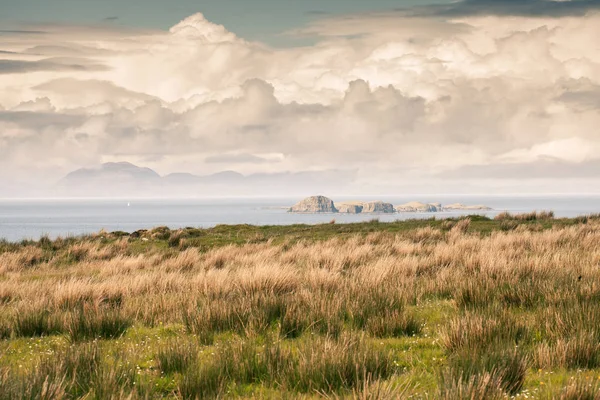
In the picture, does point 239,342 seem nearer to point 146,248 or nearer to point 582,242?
point 582,242

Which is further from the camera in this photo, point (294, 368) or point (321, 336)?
point (321, 336)

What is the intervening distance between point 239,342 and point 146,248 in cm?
2211

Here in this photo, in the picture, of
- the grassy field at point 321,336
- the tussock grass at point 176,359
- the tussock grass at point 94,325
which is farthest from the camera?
the tussock grass at point 94,325

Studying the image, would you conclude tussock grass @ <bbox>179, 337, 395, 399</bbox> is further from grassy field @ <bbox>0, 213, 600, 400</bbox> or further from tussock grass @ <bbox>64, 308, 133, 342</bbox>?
tussock grass @ <bbox>64, 308, 133, 342</bbox>

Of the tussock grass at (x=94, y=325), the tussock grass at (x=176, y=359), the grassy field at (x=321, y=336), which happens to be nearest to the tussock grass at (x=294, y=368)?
the grassy field at (x=321, y=336)

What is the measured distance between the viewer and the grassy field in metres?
5.13

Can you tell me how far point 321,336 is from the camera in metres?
7.04

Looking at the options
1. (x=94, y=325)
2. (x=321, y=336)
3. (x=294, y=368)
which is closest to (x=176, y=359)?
(x=294, y=368)

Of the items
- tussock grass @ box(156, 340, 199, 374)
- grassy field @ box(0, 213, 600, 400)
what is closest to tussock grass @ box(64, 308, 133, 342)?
grassy field @ box(0, 213, 600, 400)

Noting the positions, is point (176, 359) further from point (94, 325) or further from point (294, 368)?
point (94, 325)

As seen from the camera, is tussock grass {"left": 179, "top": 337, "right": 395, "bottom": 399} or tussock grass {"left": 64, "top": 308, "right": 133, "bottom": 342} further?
tussock grass {"left": 64, "top": 308, "right": 133, "bottom": 342}

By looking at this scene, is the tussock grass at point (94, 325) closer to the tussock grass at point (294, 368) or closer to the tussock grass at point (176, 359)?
the tussock grass at point (176, 359)

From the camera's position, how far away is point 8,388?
459cm

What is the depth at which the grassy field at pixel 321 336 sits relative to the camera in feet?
16.8
